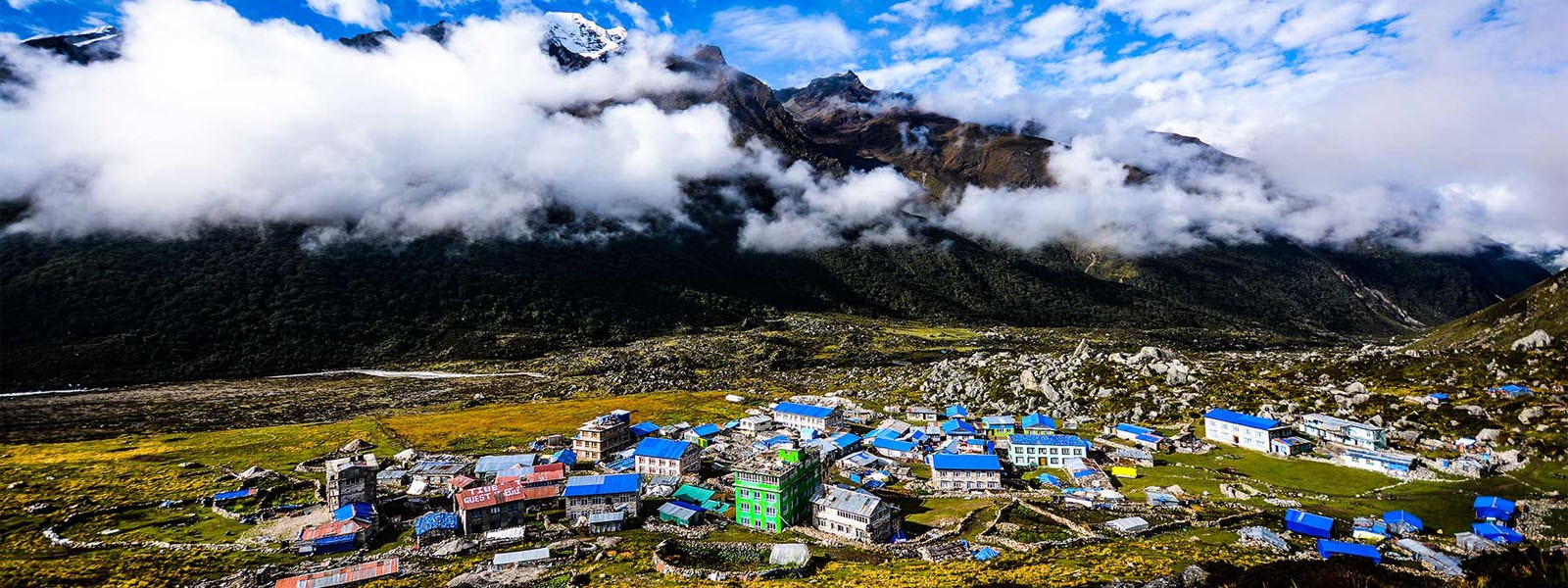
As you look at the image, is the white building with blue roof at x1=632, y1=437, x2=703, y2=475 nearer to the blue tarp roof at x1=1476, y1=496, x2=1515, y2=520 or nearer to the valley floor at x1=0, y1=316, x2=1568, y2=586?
the valley floor at x1=0, y1=316, x2=1568, y2=586

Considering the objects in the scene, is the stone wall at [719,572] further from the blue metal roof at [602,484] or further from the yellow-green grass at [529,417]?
the yellow-green grass at [529,417]

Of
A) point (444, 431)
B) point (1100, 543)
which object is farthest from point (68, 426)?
point (1100, 543)

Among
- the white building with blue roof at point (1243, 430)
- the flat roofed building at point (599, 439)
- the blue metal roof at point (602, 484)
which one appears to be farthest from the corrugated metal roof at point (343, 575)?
the white building with blue roof at point (1243, 430)

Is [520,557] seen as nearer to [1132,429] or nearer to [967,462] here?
[967,462]

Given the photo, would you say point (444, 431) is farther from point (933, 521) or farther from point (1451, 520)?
point (1451, 520)

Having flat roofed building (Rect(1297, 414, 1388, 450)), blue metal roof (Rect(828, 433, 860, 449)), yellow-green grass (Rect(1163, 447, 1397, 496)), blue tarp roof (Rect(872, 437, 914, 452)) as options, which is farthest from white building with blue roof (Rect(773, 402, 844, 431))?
flat roofed building (Rect(1297, 414, 1388, 450))

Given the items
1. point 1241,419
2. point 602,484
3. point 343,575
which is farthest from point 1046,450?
point 343,575
